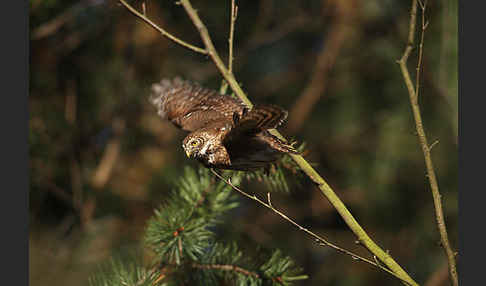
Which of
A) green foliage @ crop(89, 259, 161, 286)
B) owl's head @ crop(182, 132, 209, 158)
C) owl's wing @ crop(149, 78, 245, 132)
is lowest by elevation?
green foliage @ crop(89, 259, 161, 286)

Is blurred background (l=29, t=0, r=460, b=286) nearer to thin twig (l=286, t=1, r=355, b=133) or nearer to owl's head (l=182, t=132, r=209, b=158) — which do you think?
thin twig (l=286, t=1, r=355, b=133)

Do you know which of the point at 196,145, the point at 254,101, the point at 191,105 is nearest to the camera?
the point at 196,145

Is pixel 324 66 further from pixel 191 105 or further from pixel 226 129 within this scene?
pixel 226 129

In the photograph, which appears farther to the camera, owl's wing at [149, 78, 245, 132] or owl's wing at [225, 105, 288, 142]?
owl's wing at [149, 78, 245, 132]

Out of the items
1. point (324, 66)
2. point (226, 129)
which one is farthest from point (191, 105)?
point (324, 66)

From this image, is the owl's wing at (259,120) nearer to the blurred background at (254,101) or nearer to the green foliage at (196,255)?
the green foliage at (196,255)

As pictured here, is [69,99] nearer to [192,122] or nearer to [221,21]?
[221,21]

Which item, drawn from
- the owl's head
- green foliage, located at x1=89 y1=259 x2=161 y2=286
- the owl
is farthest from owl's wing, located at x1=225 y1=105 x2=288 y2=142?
green foliage, located at x1=89 y1=259 x2=161 y2=286
